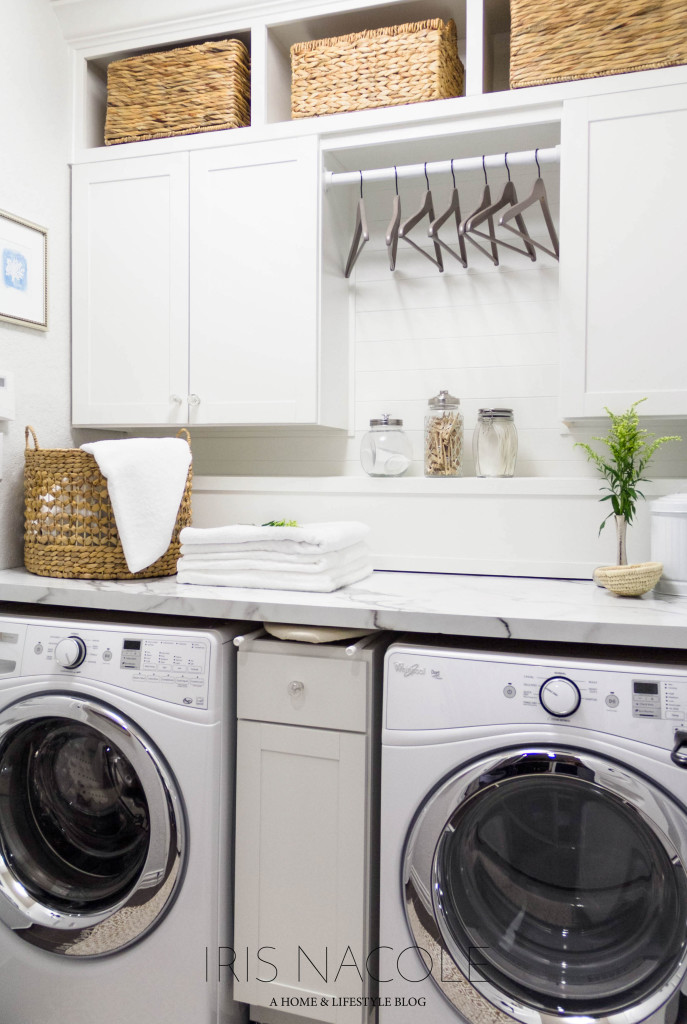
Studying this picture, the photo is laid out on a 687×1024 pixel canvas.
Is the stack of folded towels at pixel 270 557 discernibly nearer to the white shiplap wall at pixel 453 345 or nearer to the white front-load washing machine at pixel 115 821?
the white front-load washing machine at pixel 115 821

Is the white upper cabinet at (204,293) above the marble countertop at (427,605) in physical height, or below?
above

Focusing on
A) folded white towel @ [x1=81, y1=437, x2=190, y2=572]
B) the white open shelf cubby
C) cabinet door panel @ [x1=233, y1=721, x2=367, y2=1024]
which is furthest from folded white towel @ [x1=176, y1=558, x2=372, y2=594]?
the white open shelf cubby

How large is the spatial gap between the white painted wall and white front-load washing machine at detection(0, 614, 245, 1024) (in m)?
0.55

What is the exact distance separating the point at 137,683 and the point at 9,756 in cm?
39

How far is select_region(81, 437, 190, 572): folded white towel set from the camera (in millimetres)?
1827

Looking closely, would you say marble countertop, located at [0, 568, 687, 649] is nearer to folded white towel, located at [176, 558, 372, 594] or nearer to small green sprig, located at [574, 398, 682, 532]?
folded white towel, located at [176, 558, 372, 594]

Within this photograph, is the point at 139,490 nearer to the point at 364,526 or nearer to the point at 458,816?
the point at 364,526

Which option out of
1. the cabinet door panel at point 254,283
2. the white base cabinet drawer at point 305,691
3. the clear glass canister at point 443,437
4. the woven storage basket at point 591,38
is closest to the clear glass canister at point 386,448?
the clear glass canister at point 443,437

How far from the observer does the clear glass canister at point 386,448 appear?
2.20 m

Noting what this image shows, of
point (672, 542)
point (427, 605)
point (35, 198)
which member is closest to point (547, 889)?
point (427, 605)

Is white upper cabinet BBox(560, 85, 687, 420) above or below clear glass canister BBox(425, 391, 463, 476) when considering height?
above

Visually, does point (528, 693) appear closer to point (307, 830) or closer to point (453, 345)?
point (307, 830)

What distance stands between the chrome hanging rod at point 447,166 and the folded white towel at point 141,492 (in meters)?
0.90

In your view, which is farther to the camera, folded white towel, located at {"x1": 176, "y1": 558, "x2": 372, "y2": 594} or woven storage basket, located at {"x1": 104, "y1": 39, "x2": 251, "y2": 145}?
woven storage basket, located at {"x1": 104, "y1": 39, "x2": 251, "y2": 145}
